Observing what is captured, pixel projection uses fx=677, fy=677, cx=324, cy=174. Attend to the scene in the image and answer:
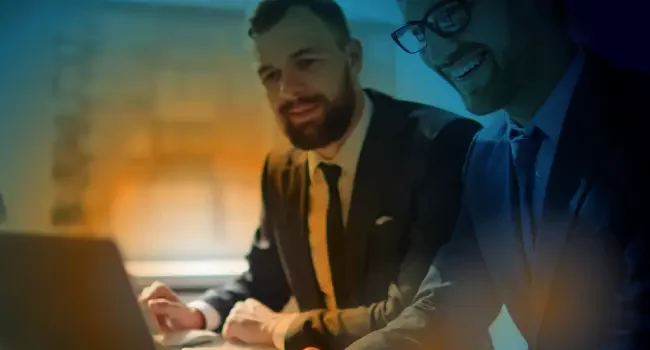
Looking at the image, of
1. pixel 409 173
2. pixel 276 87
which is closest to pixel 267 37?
pixel 276 87

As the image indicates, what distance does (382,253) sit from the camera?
5.24 ft

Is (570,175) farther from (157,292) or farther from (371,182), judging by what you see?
(157,292)

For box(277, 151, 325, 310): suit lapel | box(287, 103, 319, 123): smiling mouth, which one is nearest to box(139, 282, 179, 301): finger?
box(277, 151, 325, 310): suit lapel

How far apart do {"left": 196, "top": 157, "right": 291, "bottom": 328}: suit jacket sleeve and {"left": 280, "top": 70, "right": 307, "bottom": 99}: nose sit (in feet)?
0.55

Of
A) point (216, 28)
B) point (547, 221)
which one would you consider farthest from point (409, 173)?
point (216, 28)

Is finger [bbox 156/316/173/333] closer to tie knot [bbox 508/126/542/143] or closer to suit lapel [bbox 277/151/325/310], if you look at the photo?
suit lapel [bbox 277/151/325/310]

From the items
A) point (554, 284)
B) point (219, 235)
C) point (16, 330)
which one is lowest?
point (554, 284)

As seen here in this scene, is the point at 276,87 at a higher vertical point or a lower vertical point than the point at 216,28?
lower

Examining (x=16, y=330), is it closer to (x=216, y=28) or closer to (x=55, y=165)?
(x=55, y=165)

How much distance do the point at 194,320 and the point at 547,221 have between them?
86cm

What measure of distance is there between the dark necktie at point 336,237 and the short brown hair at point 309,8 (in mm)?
334

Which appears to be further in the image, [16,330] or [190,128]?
[190,128]

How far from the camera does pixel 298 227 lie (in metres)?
1.65

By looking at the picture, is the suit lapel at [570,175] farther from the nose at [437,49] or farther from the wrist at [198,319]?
the wrist at [198,319]
